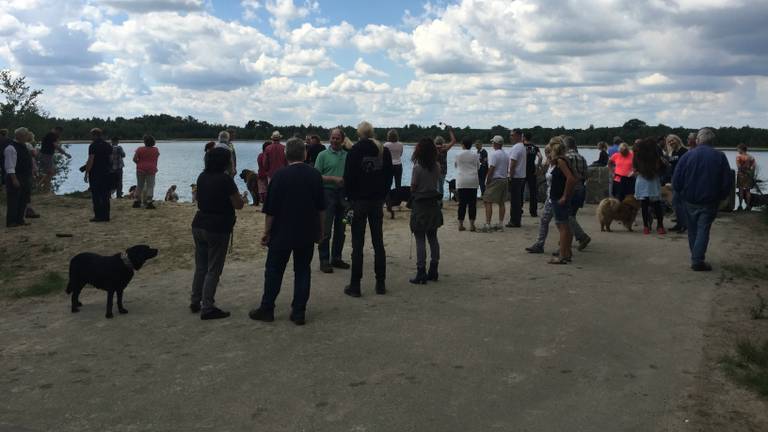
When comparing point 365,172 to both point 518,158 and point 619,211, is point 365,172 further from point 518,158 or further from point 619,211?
point 619,211

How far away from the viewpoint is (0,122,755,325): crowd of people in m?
5.83

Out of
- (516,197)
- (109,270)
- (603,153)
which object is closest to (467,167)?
(516,197)

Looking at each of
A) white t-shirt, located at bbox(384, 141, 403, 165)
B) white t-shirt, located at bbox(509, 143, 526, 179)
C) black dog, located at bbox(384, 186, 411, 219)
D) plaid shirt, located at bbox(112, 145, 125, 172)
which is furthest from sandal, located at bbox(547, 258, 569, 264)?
plaid shirt, located at bbox(112, 145, 125, 172)

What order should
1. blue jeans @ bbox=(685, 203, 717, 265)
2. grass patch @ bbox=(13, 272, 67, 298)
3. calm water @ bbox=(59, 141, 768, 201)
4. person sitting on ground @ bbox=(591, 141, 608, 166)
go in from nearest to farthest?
grass patch @ bbox=(13, 272, 67, 298)
blue jeans @ bbox=(685, 203, 717, 265)
person sitting on ground @ bbox=(591, 141, 608, 166)
calm water @ bbox=(59, 141, 768, 201)

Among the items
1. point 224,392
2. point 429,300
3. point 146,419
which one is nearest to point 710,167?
point 429,300

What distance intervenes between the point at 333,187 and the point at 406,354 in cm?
324

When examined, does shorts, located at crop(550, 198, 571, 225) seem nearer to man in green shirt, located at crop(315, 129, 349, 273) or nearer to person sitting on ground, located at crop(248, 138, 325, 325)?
man in green shirt, located at crop(315, 129, 349, 273)

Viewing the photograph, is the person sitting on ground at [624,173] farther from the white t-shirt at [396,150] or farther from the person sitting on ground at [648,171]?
the white t-shirt at [396,150]

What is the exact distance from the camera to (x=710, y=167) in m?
8.18

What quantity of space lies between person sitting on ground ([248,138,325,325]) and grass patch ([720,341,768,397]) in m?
3.35

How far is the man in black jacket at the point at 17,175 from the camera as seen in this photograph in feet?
35.7

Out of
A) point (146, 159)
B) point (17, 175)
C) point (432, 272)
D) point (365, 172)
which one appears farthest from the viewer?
point (146, 159)

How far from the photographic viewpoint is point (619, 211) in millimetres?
11680

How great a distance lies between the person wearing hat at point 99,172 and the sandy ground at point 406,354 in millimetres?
3460
